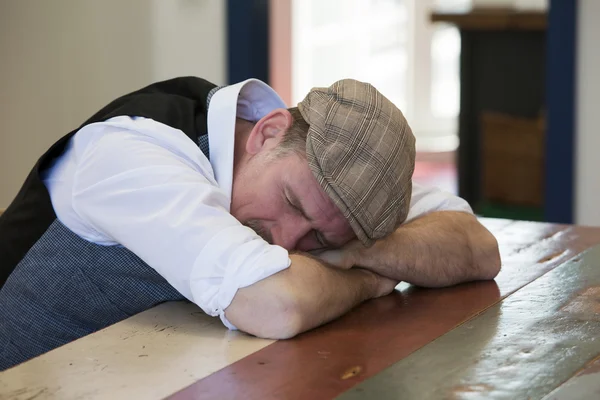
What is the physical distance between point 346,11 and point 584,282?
21.5ft

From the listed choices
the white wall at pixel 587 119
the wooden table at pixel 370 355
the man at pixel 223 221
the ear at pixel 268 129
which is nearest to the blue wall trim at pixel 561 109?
the white wall at pixel 587 119

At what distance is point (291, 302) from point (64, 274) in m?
0.46

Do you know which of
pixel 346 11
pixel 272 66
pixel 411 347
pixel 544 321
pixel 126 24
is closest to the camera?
pixel 411 347

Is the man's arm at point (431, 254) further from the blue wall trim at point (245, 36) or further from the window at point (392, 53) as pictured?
the window at point (392, 53)

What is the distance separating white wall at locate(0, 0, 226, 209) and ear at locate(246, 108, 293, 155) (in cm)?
251

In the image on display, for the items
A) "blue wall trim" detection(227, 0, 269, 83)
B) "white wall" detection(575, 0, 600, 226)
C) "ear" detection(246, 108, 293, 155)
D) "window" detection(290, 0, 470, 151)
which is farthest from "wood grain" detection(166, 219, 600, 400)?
"window" detection(290, 0, 470, 151)

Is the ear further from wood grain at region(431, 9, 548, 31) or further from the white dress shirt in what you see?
wood grain at region(431, 9, 548, 31)

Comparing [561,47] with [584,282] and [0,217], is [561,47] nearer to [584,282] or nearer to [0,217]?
[584,282]

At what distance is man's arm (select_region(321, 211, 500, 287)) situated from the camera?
5.43 ft

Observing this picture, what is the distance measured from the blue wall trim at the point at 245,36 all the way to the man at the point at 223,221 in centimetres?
236

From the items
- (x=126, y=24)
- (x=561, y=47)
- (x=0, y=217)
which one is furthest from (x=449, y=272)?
(x=126, y=24)

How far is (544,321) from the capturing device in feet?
4.69

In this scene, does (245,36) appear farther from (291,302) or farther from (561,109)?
(291,302)

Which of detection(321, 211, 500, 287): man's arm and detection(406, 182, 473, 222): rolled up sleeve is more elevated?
detection(406, 182, 473, 222): rolled up sleeve
